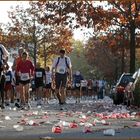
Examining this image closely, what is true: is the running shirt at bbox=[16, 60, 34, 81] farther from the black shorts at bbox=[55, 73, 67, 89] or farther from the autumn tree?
the autumn tree

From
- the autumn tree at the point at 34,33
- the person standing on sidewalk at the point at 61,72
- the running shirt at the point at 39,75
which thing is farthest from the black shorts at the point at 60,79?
the autumn tree at the point at 34,33

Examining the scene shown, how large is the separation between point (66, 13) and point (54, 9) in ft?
2.50

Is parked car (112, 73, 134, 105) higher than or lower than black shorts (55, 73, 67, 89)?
lower

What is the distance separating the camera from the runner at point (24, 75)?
19406 millimetres

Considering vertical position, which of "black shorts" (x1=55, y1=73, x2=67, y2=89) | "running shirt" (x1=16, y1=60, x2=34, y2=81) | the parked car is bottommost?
the parked car

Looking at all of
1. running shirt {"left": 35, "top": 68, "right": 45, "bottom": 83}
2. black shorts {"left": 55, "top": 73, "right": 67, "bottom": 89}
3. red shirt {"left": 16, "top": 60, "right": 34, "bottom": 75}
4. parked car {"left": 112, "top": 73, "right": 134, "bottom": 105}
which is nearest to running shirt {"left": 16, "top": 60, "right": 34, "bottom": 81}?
red shirt {"left": 16, "top": 60, "right": 34, "bottom": 75}

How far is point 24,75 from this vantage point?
1944cm

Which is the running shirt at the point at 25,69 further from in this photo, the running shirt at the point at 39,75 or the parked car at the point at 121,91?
the parked car at the point at 121,91

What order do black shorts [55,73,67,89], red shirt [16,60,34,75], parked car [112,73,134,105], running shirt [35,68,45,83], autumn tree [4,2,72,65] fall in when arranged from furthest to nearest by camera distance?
1. autumn tree [4,2,72,65]
2. parked car [112,73,134,105]
3. running shirt [35,68,45,83]
4. black shorts [55,73,67,89]
5. red shirt [16,60,34,75]

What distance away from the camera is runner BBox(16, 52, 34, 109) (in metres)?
19.4

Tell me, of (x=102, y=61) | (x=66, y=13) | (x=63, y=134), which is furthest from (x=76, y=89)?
(x=102, y=61)

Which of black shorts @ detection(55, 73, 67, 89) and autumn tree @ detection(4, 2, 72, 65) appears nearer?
black shorts @ detection(55, 73, 67, 89)

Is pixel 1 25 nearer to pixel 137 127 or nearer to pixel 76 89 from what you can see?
pixel 76 89

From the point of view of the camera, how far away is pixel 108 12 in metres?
35.7
